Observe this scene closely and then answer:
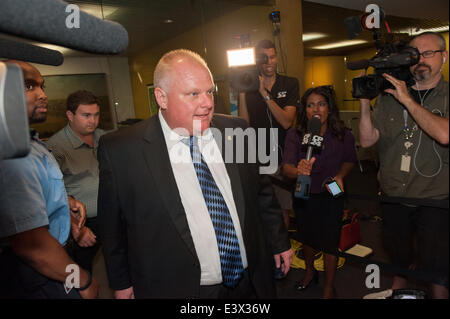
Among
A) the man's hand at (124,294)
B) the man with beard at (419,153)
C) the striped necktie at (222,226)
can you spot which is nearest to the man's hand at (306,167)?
the man with beard at (419,153)

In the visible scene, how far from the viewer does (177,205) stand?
48.3 inches

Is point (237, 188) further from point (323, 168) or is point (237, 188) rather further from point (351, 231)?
point (351, 231)

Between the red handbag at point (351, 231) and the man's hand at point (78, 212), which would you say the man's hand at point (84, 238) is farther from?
the red handbag at point (351, 231)

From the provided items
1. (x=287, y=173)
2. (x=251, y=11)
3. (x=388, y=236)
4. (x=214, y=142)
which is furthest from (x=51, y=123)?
(x=388, y=236)

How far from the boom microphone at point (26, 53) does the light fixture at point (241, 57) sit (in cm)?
170

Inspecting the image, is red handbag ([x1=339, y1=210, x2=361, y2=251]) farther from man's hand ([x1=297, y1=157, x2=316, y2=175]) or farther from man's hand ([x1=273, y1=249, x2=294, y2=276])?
man's hand ([x1=273, y1=249, x2=294, y2=276])

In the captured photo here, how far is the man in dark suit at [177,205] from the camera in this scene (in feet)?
4.10

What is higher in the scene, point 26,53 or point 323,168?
point 26,53

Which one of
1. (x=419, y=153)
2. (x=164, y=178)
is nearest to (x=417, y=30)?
(x=419, y=153)

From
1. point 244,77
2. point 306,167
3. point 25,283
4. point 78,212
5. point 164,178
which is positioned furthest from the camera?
point 244,77

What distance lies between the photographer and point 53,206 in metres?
1.22

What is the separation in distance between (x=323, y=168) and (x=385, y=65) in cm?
81

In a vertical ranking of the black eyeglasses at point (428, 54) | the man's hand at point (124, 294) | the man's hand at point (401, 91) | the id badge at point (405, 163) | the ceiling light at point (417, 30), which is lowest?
the man's hand at point (124, 294)
